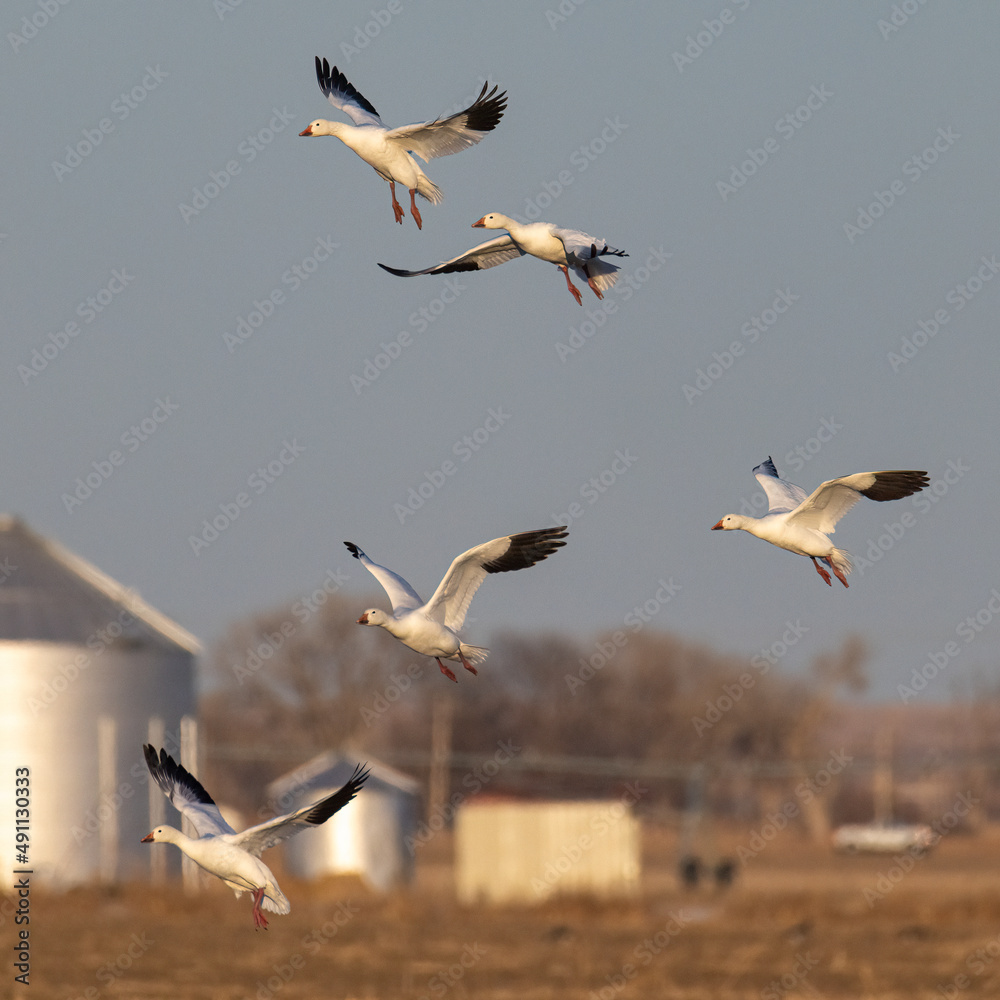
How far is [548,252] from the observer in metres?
7.69

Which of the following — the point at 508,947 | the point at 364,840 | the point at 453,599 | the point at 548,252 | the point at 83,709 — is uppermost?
the point at 83,709

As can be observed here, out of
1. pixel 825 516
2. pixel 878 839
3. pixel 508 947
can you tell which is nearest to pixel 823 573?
pixel 825 516

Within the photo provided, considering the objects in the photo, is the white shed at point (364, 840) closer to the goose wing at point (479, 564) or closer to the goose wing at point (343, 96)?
the goose wing at point (343, 96)

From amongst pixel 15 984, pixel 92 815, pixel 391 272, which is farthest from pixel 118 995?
pixel 391 272

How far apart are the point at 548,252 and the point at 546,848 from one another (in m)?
45.2

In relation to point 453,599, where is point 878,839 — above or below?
below

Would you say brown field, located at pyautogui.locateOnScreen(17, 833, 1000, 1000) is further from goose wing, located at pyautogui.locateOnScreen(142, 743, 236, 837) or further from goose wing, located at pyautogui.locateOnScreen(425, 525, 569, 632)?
goose wing, located at pyautogui.locateOnScreen(425, 525, 569, 632)

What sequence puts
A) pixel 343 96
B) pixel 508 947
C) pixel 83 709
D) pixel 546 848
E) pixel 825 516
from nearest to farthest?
pixel 825 516 < pixel 343 96 < pixel 508 947 < pixel 83 709 < pixel 546 848

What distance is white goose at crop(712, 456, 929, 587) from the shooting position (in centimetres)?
718

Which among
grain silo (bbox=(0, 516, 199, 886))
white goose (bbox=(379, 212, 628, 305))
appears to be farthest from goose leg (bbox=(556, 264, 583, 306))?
grain silo (bbox=(0, 516, 199, 886))

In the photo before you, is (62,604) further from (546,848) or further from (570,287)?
(570,287)

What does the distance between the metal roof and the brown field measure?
7.62m

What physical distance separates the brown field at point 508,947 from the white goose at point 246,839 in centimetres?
1811

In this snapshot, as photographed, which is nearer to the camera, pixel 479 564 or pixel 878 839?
pixel 479 564
